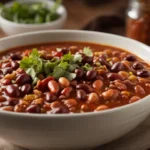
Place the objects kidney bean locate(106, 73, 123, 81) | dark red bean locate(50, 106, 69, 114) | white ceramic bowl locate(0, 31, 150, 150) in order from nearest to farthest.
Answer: white ceramic bowl locate(0, 31, 150, 150) → dark red bean locate(50, 106, 69, 114) → kidney bean locate(106, 73, 123, 81)

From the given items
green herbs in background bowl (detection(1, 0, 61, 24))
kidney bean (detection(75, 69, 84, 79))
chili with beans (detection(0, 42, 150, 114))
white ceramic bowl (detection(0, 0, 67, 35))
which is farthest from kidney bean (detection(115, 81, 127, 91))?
green herbs in background bowl (detection(1, 0, 61, 24))

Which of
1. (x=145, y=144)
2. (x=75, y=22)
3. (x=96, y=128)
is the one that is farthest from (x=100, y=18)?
(x=96, y=128)

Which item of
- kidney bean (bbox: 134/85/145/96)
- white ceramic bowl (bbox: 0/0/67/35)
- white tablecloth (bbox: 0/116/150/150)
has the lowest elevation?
white tablecloth (bbox: 0/116/150/150)

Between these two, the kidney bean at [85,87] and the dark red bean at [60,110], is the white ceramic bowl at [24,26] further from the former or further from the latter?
the dark red bean at [60,110]

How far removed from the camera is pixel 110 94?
2504 mm

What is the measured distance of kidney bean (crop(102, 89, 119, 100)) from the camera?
8.21 ft

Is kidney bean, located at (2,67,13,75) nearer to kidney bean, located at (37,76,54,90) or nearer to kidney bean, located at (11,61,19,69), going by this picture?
kidney bean, located at (11,61,19,69)

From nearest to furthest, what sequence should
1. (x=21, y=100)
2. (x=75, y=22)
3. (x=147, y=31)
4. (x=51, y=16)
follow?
1. (x=21, y=100)
2. (x=147, y=31)
3. (x=51, y=16)
4. (x=75, y=22)

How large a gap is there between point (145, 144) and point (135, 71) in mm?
496

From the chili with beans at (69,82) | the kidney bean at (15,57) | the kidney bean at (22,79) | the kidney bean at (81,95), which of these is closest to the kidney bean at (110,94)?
the chili with beans at (69,82)

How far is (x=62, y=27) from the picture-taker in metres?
4.24

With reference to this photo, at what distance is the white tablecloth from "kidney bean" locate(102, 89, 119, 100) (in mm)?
273

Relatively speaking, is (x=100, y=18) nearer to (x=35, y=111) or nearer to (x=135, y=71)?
(x=135, y=71)

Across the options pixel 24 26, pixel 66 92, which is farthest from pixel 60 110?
pixel 24 26
